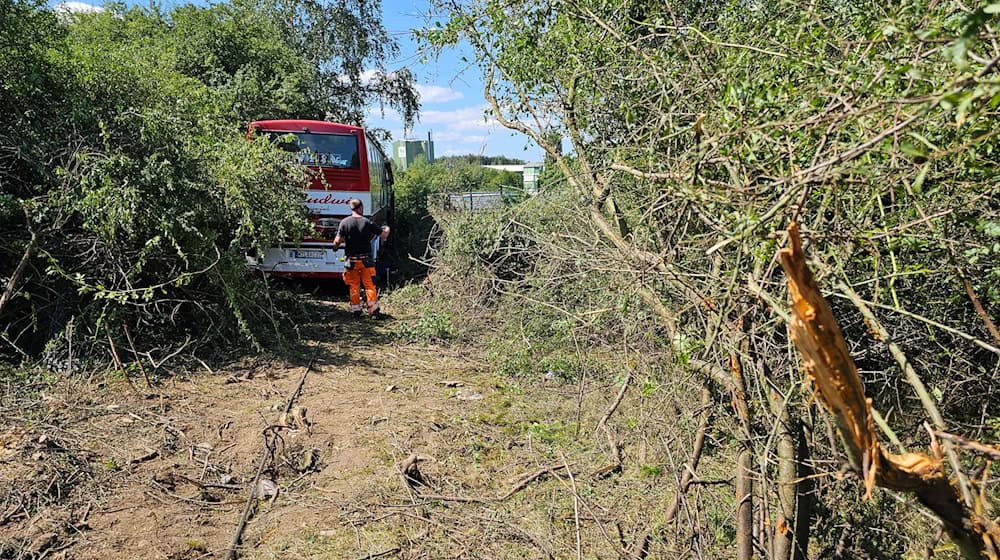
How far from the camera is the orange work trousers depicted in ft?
31.1

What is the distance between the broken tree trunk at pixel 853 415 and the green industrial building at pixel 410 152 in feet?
87.2

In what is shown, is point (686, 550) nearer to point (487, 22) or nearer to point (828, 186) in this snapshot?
point (828, 186)

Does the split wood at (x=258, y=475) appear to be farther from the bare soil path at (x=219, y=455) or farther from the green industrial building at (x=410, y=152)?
the green industrial building at (x=410, y=152)

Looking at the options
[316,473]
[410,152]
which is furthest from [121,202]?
[410,152]

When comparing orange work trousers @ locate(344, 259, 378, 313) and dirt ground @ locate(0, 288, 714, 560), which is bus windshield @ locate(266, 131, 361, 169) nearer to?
orange work trousers @ locate(344, 259, 378, 313)

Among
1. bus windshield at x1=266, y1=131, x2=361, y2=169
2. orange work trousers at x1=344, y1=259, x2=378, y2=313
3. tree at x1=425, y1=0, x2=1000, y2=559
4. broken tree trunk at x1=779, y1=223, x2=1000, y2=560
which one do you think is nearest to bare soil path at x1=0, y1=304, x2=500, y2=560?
tree at x1=425, y1=0, x2=1000, y2=559

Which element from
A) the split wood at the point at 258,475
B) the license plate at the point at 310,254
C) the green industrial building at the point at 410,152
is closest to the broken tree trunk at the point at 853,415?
the split wood at the point at 258,475

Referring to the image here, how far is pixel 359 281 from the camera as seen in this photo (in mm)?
9602

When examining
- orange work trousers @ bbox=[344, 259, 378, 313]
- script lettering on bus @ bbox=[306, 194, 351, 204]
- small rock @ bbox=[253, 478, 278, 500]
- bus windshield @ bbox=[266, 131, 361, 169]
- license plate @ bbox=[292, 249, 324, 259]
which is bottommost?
small rock @ bbox=[253, 478, 278, 500]

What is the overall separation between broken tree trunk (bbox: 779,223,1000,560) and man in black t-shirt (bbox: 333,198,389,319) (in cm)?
809

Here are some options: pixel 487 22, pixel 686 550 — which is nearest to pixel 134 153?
pixel 487 22

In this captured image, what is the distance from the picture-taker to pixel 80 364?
591 cm

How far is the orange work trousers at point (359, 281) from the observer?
9.48 metres

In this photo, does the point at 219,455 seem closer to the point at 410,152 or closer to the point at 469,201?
the point at 469,201
